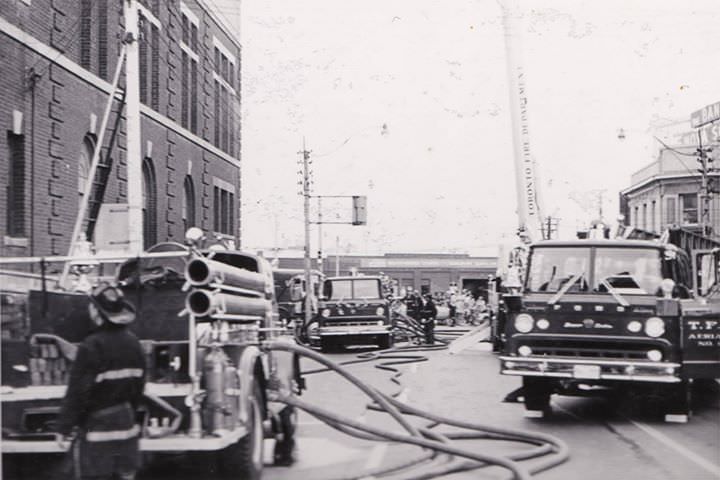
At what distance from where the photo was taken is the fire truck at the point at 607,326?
1239 cm

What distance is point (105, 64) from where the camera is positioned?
2358 centimetres

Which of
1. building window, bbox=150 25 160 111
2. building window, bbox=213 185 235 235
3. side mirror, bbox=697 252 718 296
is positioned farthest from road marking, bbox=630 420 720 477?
building window, bbox=213 185 235 235

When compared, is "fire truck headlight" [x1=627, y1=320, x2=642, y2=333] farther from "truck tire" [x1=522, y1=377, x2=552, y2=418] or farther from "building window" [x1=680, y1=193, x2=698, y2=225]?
"building window" [x1=680, y1=193, x2=698, y2=225]

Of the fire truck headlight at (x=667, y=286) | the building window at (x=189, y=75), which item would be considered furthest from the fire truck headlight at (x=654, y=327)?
the building window at (x=189, y=75)

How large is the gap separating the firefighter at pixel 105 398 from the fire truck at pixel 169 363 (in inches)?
45.1

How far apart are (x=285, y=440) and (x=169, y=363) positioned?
10.3ft

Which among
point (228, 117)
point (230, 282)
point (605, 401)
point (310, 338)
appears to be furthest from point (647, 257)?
point (228, 117)

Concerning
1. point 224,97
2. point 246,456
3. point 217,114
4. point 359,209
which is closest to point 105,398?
point 246,456

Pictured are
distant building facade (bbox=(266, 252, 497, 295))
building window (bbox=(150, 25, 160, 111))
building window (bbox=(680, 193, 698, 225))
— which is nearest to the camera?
building window (bbox=(150, 25, 160, 111))

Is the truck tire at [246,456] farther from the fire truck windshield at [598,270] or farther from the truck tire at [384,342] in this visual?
the truck tire at [384,342]

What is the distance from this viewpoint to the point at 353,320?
93.1ft

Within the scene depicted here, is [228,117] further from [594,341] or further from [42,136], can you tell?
[594,341]

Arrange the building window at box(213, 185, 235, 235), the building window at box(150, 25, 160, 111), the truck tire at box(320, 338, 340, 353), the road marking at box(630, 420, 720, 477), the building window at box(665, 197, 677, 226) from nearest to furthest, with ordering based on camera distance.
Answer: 1. the road marking at box(630, 420, 720, 477)
2. the building window at box(150, 25, 160, 111)
3. the truck tire at box(320, 338, 340, 353)
4. the building window at box(213, 185, 235, 235)
5. the building window at box(665, 197, 677, 226)

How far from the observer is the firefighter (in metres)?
6.30
